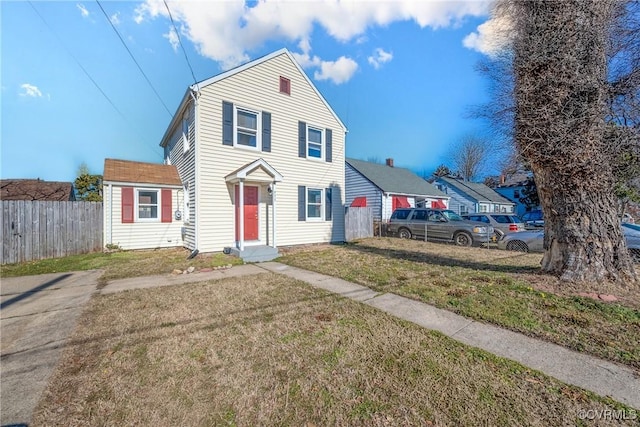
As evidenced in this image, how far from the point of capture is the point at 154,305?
442 centimetres

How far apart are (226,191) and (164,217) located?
126 inches

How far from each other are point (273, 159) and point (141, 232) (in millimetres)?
5899

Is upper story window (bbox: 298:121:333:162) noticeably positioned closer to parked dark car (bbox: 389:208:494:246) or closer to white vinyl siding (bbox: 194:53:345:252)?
white vinyl siding (bbox: 194:53:345:252)

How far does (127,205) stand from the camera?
9875 millimetres

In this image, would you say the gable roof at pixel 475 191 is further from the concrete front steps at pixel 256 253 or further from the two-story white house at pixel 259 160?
the concrete front steps at pixel 256 253

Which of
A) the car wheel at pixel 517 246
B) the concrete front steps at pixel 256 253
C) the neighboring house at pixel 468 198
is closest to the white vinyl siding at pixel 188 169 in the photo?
the concrete front steps at pixel 256 253

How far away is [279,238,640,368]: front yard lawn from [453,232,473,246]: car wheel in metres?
4.31

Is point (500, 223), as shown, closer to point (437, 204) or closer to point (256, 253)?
point (437, 204)

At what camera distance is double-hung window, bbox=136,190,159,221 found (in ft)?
33.6

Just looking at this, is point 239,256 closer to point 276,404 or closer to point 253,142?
point 253,142

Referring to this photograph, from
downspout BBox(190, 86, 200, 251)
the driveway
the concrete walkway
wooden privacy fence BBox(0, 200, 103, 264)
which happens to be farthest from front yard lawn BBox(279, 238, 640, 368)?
wooden privacy fence BBox(0, 200, 103, 264)

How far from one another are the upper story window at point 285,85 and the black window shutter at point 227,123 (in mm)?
2501

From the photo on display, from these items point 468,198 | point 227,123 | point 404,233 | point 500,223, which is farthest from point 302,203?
point 468,198

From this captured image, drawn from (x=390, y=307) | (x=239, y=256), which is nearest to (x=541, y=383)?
(x=390, y=307)
